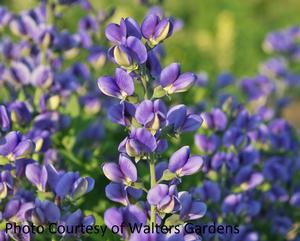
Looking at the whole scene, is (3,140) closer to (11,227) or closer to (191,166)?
(11,227)

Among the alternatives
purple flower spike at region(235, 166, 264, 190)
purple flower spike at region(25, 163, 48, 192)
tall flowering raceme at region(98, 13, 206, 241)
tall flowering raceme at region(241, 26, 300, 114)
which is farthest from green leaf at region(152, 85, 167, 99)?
tall flowering raceme at region(241, 26, 300, 114)

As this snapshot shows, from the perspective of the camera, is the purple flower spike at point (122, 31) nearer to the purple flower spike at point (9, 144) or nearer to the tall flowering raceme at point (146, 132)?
the tall flowering raceme at point (146, 132)

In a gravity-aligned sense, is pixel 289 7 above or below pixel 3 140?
below

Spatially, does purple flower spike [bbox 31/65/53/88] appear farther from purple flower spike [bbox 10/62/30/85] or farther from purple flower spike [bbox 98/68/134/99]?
purple flower spike [bbox 98/68/134/99]

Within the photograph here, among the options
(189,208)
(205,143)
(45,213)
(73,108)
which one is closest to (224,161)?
(205,143)

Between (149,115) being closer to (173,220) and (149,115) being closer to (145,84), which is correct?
(145,84)

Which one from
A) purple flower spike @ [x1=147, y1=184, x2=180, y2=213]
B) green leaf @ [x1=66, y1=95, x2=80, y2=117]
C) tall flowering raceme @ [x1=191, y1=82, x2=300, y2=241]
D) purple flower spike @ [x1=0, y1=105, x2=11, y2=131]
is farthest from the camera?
green leaf @ [x1=66, y1=95, x2=80, y2=117]

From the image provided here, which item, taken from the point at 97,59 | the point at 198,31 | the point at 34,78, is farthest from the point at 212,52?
the point at 34,78
